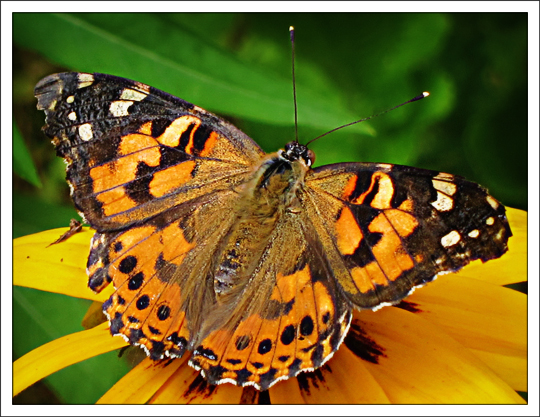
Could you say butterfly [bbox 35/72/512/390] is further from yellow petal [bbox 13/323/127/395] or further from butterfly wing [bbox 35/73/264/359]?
yellow petal [bbox 13/323/127/395]

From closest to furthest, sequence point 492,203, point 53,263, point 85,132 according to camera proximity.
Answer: point 492,203 < point 85,132 < point 53,263

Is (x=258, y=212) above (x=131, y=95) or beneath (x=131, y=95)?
beneath

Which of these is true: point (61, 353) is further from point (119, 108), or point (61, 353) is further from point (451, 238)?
point (451, 238)

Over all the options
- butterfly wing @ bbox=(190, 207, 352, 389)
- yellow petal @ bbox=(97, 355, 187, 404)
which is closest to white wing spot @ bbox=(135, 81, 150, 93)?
butterfly wing @ bbox=(190, 207, 352, 389)

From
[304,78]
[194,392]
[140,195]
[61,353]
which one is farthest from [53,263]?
[304,78]

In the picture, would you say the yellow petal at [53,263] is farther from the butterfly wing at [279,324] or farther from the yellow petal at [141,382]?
the butterfly wing at [279,324]

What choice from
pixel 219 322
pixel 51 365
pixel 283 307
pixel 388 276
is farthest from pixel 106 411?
pixel 388 276

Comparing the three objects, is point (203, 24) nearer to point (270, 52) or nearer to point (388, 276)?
point (270, 52)
